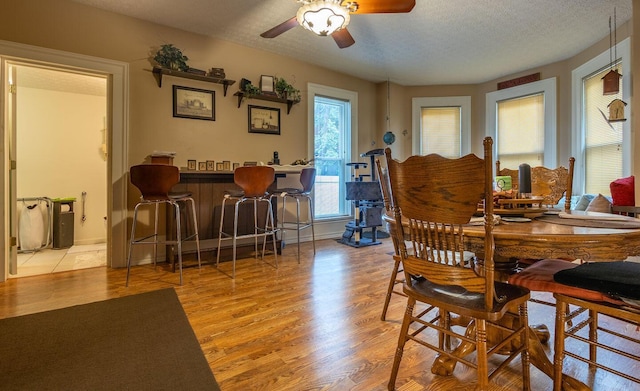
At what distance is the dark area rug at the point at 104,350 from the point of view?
1.35 metres

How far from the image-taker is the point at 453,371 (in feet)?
4.74

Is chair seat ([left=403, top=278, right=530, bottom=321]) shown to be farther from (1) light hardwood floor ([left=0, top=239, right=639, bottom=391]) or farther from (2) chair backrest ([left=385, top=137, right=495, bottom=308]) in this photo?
(1) light hardwood floor ([left=0, top=239, right=639, bottom=391])

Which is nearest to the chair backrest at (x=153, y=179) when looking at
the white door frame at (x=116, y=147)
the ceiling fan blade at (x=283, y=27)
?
the white door frame at (x=116, y=147)

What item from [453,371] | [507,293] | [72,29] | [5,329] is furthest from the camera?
[72,29]

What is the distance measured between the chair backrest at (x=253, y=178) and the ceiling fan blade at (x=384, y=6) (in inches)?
63.8

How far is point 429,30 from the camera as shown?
11.4 ft

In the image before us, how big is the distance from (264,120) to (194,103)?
91 cm

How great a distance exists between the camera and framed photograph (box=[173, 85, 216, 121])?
3502 millimetres

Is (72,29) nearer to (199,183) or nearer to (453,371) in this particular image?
(199,183)

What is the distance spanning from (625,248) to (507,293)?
1.32 ft

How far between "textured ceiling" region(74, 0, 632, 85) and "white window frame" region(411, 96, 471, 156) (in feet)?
2.32

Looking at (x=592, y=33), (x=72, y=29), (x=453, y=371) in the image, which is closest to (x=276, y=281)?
(x=453, y=371)

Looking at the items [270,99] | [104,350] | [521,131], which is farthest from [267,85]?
[521,131]

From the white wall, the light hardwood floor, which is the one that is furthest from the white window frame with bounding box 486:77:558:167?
the white wall
